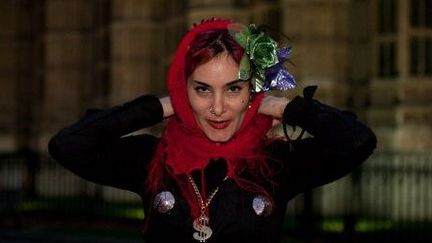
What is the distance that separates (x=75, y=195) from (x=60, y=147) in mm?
14197

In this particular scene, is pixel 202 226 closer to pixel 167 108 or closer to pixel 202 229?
pixel 202 229

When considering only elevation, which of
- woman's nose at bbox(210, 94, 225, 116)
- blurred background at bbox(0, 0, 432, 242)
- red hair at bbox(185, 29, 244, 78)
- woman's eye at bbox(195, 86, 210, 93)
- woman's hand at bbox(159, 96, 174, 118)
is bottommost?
blurred background at bbox(0, 0, 432, 242)

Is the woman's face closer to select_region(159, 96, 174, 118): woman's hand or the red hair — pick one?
the red hair

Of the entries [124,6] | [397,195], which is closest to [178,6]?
[124,6]

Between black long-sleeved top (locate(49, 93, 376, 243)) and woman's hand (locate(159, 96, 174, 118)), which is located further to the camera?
woman's hand (locate(159, 96, 174, 118))

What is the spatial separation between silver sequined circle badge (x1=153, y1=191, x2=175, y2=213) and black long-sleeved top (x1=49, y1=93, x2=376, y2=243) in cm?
1

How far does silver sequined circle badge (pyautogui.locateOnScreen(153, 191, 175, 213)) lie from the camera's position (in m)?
2.61

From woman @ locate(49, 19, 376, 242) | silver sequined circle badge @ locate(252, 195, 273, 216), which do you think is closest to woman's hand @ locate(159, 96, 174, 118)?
woman @ locate(49, 19, 376, 242)

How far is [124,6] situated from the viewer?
17.6 m

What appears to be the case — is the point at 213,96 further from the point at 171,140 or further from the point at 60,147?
the point at 60,147

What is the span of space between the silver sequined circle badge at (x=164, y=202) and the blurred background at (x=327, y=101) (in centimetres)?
701

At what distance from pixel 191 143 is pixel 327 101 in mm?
11015

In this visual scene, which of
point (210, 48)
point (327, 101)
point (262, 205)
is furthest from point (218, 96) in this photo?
point (327, 101)

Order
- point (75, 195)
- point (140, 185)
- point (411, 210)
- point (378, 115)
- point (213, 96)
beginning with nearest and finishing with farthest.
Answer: point (213, 96) → point (140, 185) → point (411, 210) → point (378, 115) → point (75, 195)
